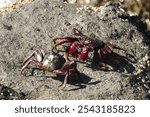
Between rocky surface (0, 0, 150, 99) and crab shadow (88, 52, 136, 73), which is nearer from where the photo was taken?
rocky surface (0, 0, 150, 99)

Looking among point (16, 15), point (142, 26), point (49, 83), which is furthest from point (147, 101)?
point (16, 15)

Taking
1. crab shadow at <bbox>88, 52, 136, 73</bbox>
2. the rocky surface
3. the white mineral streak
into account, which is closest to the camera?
the rocky surface

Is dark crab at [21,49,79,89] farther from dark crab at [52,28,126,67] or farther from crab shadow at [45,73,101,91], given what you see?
dark crab at [52,28,126,67]

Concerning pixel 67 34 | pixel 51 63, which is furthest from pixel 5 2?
pixel 51 63

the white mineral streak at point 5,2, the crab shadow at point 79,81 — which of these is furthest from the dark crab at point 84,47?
the white mineral streak at point 5,2

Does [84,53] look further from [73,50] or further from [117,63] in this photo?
[117,63]

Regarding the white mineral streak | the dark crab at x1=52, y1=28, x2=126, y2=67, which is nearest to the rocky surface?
the dark crab at x1=52, y1=28, x2=126, y2=67
